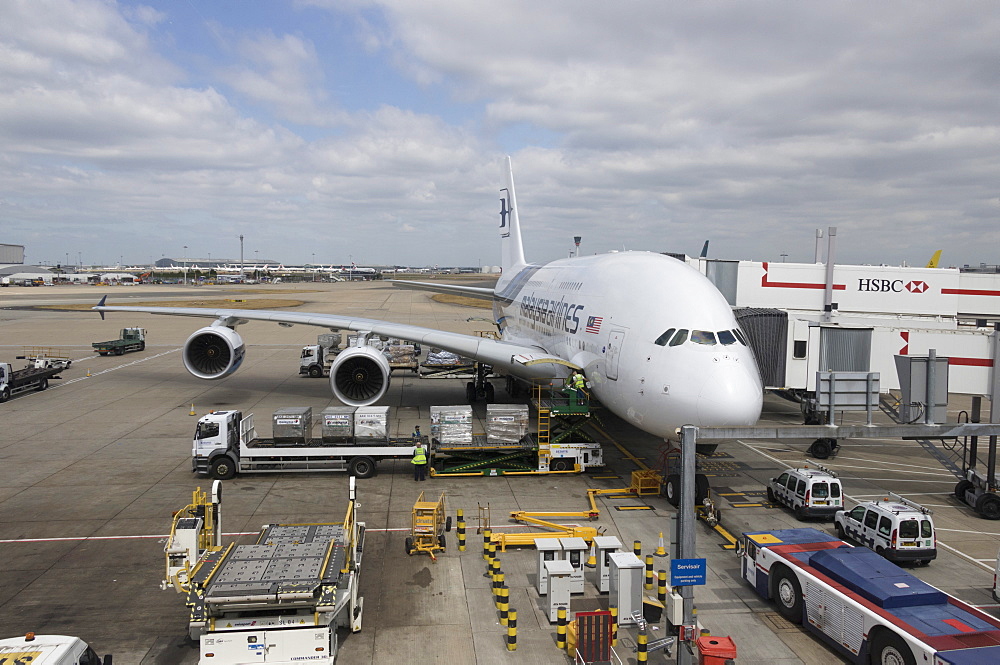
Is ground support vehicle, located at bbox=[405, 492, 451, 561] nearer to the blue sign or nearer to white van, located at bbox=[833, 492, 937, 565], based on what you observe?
the blue sign

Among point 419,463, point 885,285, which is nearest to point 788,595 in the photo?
point 419,463

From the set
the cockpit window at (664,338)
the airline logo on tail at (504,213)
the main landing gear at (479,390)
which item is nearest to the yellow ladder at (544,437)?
the cockpit window at (664,338)

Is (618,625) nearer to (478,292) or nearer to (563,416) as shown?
(563,416)

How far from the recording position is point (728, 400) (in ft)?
44.5

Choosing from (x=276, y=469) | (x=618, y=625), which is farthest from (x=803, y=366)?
(x=276, y=469)

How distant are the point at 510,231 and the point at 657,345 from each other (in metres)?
24.7

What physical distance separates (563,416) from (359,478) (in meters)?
6.21

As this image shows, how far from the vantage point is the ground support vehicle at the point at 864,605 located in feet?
27.6

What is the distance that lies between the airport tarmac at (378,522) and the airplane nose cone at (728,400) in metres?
2.75

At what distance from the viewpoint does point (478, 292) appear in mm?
33719

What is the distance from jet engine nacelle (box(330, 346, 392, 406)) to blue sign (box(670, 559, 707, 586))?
579 inches

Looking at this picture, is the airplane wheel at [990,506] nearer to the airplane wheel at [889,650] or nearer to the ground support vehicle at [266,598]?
the airplane wheel at [889,650]

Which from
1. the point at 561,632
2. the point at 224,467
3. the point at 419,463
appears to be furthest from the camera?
the point at 224,467

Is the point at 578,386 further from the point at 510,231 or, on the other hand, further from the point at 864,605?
the point at 510,231
